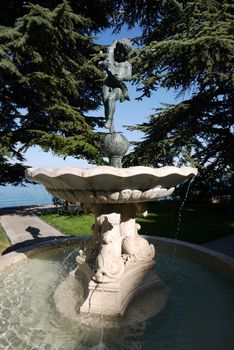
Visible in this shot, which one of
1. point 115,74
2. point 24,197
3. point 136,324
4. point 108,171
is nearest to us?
point 108,171

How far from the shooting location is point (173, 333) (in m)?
3.18

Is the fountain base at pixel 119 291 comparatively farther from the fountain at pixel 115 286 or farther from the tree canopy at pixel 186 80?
the tree canopy at pixel 186 80

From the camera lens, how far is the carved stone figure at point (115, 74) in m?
4.24

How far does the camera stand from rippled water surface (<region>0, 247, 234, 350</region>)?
3004 millimetres

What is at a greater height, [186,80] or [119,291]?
[186,80]

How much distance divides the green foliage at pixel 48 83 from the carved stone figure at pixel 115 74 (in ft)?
19.6

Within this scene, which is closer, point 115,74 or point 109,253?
point 109,253

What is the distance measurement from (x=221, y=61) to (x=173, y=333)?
9.24 metres

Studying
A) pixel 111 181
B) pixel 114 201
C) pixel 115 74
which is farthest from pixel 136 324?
pixel 115 74

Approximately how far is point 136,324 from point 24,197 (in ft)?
75.4

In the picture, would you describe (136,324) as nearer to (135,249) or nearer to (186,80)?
(135,249)

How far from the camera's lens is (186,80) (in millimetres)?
11828

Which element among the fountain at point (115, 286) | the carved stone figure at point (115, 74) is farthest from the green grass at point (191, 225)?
the carved stone figure at point (115, 74)

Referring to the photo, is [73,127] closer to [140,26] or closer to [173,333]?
[140,26]
